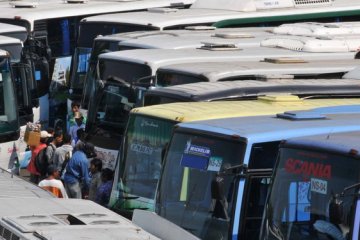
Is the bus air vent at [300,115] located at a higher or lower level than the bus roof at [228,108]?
higher

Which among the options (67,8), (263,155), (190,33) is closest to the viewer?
(263,155)

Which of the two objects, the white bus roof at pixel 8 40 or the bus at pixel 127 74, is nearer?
the bus at pixel 127 74

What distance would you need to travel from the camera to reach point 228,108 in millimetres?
11031

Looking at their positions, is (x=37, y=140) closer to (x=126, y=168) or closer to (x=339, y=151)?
(x=126, y=168)

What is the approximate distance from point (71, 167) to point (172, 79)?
2279mm


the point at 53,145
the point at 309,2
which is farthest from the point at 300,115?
the point at 309,2

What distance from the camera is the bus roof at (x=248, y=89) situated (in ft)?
39.8

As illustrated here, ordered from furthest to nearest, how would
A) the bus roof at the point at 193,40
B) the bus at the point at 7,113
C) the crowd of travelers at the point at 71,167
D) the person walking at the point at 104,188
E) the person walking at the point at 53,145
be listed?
the bus at the point at 7,113 < the bus roof at the point at 193,40 < the person walking at the point at 53,145 < the crowd of travelers at the point at 71,167 < the person walking at the point at 104,188

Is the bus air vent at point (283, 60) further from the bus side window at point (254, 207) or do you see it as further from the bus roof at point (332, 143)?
the bus roof at point (332, 143)

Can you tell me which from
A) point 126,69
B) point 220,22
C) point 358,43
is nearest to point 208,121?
point 126,69

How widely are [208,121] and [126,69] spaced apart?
5.05 metres

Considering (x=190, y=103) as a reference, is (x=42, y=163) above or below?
below

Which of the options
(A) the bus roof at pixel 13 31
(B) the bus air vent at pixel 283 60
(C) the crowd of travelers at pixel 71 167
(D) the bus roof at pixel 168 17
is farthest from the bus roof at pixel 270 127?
(A) the bus roof at pixel 13 31

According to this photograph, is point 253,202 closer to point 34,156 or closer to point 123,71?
point 123,71
